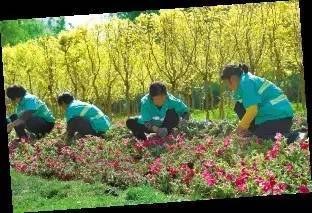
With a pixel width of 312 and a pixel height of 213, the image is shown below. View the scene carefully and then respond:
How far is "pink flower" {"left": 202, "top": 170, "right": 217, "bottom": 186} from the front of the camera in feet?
18.4

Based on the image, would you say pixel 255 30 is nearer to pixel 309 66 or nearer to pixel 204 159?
pixel 309 66

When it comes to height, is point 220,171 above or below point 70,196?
above

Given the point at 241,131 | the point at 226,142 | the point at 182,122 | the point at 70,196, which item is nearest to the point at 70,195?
the point at 70,196

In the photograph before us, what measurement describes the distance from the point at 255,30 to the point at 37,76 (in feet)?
7.01

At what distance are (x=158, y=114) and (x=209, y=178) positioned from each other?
0.80m

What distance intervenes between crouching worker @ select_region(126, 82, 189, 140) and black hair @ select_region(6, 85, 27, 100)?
3.45 ft

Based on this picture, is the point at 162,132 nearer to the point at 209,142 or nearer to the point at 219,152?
the point at 209,142

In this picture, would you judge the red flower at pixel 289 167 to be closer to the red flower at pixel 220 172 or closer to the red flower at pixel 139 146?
the red flower at pixel 220 172

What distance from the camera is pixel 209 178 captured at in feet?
18.4

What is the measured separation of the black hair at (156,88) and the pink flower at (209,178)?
87 centimetres

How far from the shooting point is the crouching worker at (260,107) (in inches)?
229

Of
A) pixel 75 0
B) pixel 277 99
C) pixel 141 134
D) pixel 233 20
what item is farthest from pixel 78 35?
pixel 277 99

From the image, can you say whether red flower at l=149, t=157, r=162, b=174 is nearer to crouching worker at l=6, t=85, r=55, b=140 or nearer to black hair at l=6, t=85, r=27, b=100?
crouching worker at l=6, t=85, r=55, b=140

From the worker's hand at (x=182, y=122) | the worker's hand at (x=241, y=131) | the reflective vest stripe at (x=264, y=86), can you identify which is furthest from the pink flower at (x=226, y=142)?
the reflective vest stripe at (x=264, y=86)
